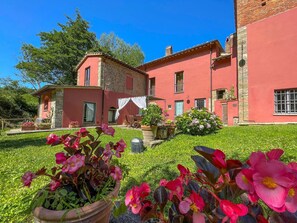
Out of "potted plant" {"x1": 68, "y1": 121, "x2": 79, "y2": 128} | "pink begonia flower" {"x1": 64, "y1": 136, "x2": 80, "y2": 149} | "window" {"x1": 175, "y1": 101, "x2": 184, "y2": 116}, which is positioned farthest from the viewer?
"window" {"x1": 175, "y1": 101, "x2": 184, "y2": 116}

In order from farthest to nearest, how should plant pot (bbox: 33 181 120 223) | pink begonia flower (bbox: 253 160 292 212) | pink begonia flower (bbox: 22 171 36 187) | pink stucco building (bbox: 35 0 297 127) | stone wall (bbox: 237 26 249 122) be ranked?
1. stone wall (bbox: 237 26 249 122)
2. pink stucco building (bbox: 35 0 297 127)
3. pink begonia flower (bbox: 22 171 36 187)
4. plant pot (bbox: 33 181 120 223)
5. pink begonia flower (bbox: 253 160 292 212)

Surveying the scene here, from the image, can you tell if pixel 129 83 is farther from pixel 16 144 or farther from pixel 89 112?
pixel 16 144

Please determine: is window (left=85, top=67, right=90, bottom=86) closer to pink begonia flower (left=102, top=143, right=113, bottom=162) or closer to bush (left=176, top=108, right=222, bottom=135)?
bush (left=176, top=108, right=222, bottom=135)

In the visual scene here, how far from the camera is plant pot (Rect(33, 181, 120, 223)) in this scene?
3.78 feet

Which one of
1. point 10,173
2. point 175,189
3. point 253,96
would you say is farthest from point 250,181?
point 253,96

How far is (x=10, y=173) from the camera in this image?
3.30 meters

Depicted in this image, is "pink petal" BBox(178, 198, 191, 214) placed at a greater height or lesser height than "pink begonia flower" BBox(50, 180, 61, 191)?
greater

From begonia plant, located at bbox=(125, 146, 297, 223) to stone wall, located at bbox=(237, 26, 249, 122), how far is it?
34.3 feet

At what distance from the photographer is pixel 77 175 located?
4.28 ft

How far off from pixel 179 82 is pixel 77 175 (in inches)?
619

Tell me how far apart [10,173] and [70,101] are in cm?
941

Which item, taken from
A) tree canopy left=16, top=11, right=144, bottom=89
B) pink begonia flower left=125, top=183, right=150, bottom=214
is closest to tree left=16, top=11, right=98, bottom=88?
tree canopy left=16, top=11, right=144, bottom=89

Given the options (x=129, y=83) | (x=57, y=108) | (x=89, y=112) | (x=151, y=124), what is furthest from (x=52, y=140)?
(x=129, y=83)

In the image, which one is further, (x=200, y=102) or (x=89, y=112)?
(x=200, y=102)
